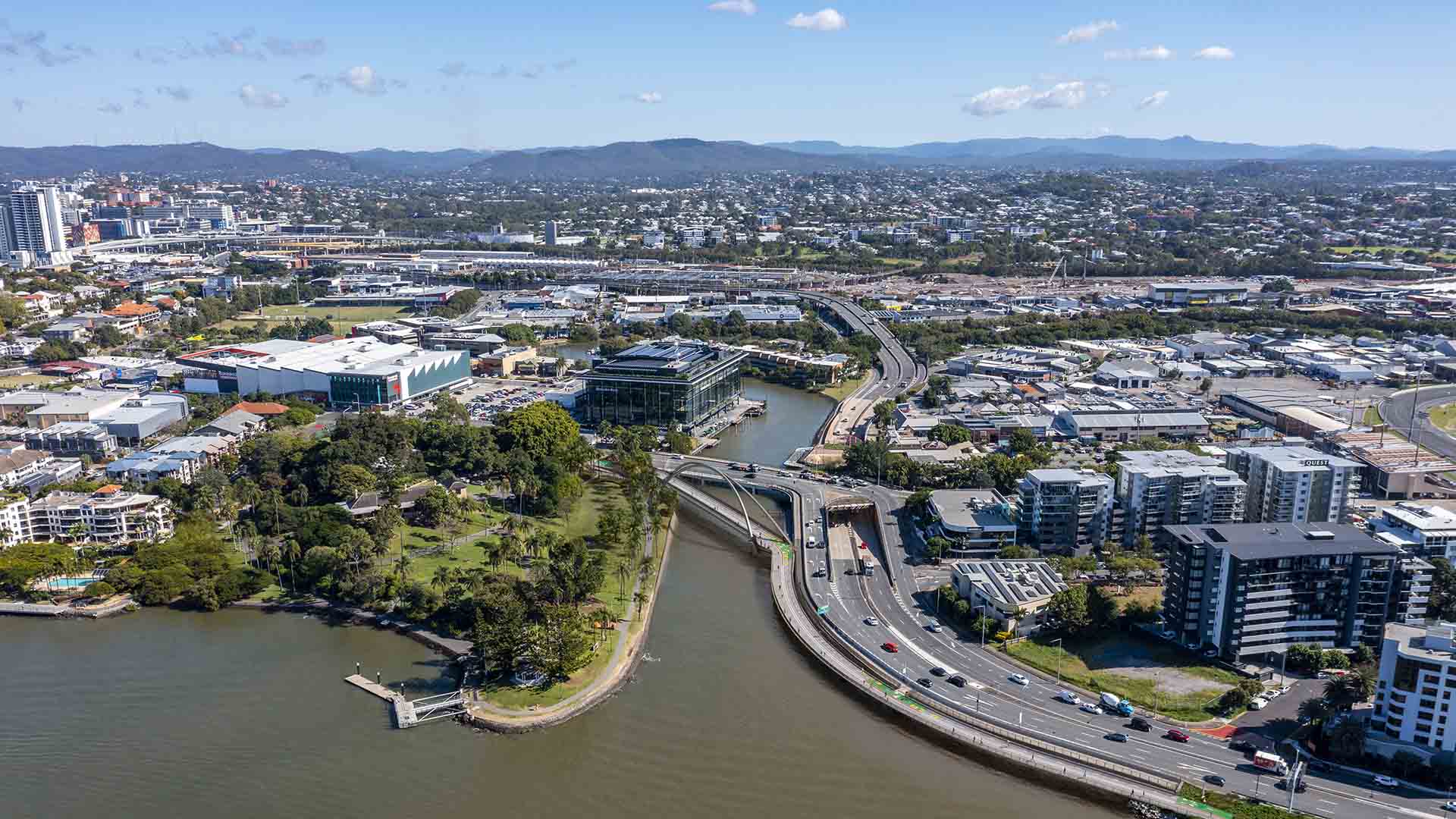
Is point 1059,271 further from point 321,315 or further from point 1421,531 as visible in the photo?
point 1421,531

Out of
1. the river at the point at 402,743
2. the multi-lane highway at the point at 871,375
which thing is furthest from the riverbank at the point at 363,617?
the multi-lane highway at the point at 871,375

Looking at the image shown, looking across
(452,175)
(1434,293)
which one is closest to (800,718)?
(1434,293)

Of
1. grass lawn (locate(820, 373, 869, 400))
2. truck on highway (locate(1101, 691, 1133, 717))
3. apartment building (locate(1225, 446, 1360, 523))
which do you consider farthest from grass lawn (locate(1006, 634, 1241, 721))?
grass lawn (locate(820, 373, 869, 400))

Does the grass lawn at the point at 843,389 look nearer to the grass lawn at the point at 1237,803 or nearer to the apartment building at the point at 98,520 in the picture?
the apartment building at the point at 98,520

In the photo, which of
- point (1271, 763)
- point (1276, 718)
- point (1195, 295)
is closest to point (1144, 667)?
point (1276, 718)

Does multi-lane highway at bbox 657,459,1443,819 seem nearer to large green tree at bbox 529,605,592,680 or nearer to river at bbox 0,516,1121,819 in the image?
river at bbox 0,516,1121,819
